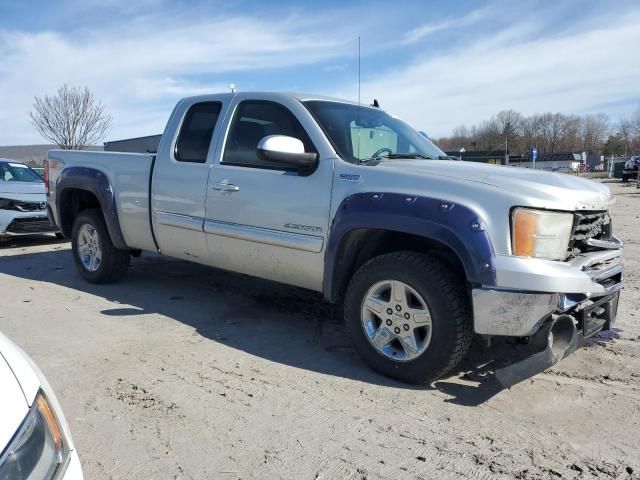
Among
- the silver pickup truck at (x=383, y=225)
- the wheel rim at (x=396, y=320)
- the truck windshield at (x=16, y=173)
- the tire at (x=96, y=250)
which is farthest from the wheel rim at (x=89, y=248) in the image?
the truck windshield at (x=16, y=173)

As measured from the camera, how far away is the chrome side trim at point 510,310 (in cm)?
299

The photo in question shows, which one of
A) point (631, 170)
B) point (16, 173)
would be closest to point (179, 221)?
point (16, 173)

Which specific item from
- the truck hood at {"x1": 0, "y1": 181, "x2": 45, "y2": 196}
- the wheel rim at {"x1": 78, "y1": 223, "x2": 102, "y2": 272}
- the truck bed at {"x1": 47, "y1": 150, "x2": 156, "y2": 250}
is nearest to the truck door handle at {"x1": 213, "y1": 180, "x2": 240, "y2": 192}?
the truck bed at {"x1": 47, "y1": 150, "x2": 156, "y2": 250}

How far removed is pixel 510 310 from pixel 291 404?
4.51ft

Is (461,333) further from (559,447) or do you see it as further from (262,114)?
(262,114)

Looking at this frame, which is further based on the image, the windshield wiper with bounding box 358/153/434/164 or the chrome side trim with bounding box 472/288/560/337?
the windshield wiper with bounding box 358/153/434/164

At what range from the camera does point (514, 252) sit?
3.02 meters

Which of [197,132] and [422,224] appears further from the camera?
[197,132]

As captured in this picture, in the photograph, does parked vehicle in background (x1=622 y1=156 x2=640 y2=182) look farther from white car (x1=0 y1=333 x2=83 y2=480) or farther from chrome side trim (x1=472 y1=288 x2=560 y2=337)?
white car (x1=0 y1=333 x2=83 y2=480)

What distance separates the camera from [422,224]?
10.8 ft

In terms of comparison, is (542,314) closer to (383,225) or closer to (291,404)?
(383,225)

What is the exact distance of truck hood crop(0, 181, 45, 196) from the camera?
29.8ft

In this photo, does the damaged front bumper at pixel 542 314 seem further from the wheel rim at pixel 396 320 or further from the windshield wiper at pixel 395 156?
the windshield wiper at pixel 395 156

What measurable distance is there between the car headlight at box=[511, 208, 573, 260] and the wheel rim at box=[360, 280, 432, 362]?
0.67 metres
